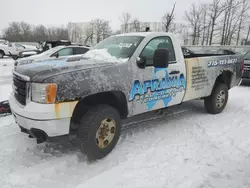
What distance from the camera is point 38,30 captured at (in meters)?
90.2

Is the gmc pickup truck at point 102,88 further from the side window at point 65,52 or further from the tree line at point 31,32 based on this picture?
the tree line at point 31,32

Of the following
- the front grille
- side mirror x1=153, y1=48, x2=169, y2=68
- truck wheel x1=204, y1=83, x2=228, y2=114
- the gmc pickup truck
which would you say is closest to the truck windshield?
the gmc pickup truck

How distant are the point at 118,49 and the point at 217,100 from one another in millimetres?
3007

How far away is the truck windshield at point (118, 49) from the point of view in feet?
11.9

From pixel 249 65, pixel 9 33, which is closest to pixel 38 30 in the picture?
pixel 9 33

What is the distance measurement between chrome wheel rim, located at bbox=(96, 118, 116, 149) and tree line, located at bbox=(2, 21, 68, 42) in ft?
264

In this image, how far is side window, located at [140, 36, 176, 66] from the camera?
3.75 metres

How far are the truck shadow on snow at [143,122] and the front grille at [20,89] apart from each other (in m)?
0.72

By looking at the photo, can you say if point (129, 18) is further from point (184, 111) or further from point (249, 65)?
point (184, 111)

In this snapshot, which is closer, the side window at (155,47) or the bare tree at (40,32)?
the side window at (155,47)

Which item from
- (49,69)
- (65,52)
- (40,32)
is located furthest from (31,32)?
(49,69)

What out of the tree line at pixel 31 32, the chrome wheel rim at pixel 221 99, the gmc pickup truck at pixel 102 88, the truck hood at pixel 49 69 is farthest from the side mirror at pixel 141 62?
the tree line at pixel 31 32

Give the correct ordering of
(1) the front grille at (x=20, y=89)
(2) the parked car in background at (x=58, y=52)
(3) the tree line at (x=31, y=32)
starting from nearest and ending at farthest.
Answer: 1. (1) the front grille at (x=20, y=89)
2. (2) the parked car in background at (x=58, y=52)
3. (3) the tree line at (x=31, y=32)

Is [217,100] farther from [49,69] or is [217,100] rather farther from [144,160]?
[49,69]
